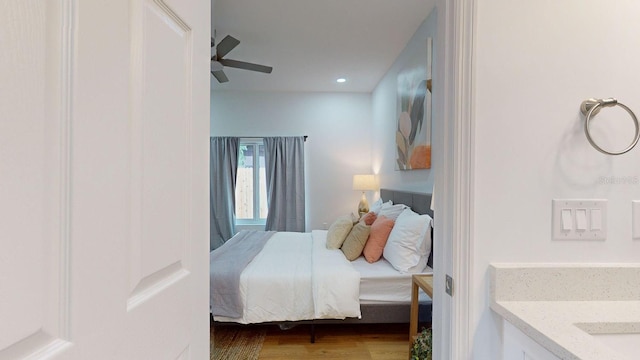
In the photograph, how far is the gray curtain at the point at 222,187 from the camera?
521cm

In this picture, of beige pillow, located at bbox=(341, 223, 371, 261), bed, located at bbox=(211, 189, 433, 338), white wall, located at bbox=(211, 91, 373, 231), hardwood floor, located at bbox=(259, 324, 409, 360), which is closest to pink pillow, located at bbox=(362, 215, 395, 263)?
beige pillow, located at bbox=(341, 223, 371, 261)

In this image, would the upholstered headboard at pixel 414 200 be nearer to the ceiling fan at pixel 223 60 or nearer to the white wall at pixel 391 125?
the white wall at pixel 391 125

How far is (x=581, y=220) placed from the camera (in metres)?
0.99

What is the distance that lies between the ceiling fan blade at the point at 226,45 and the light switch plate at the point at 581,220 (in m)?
2.63

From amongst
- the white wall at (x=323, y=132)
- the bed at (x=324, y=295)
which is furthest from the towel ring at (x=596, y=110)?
the white wall at (x=323, y=132)

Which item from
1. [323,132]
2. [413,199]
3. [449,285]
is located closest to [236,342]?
[413,199]

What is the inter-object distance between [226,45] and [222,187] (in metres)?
2.70

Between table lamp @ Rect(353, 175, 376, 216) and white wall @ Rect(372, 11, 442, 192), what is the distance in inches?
5.9
